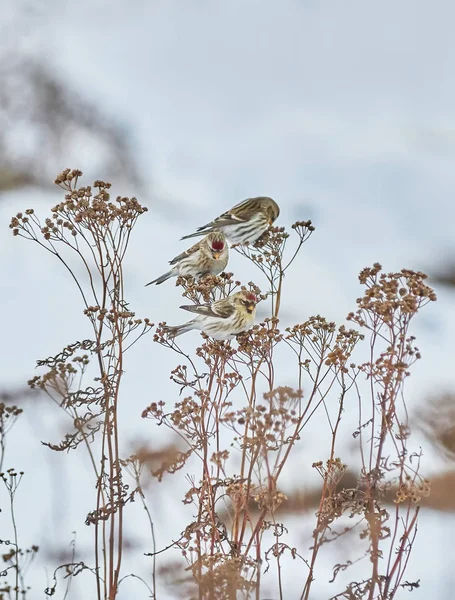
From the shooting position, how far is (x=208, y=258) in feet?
6.40

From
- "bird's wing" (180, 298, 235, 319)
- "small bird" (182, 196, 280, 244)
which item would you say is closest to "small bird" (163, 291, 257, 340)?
"bird's wing" (180, 298, 235, 319)

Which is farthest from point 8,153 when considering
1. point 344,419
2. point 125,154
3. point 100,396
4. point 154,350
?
point 100,396

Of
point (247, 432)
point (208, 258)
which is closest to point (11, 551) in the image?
point (247, 432)

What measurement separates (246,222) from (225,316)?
526mm

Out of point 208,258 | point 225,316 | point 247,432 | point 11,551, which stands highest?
point 208,258

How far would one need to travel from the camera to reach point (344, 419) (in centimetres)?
275

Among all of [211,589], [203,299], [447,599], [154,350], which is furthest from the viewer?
[154,350]

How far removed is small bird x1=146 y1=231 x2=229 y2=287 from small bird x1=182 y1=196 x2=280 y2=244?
3cm

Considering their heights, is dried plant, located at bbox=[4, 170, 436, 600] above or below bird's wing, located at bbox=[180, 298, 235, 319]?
below

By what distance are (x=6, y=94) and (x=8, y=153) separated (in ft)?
0.90

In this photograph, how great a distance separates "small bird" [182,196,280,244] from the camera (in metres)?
1.90

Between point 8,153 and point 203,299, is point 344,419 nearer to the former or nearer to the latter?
point 203,299

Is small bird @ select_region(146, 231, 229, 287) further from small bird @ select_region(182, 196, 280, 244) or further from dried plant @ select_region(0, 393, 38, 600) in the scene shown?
dried plant @ select_region(0, 393, 38, 600)

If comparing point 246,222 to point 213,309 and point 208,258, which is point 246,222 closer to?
point 208,258
